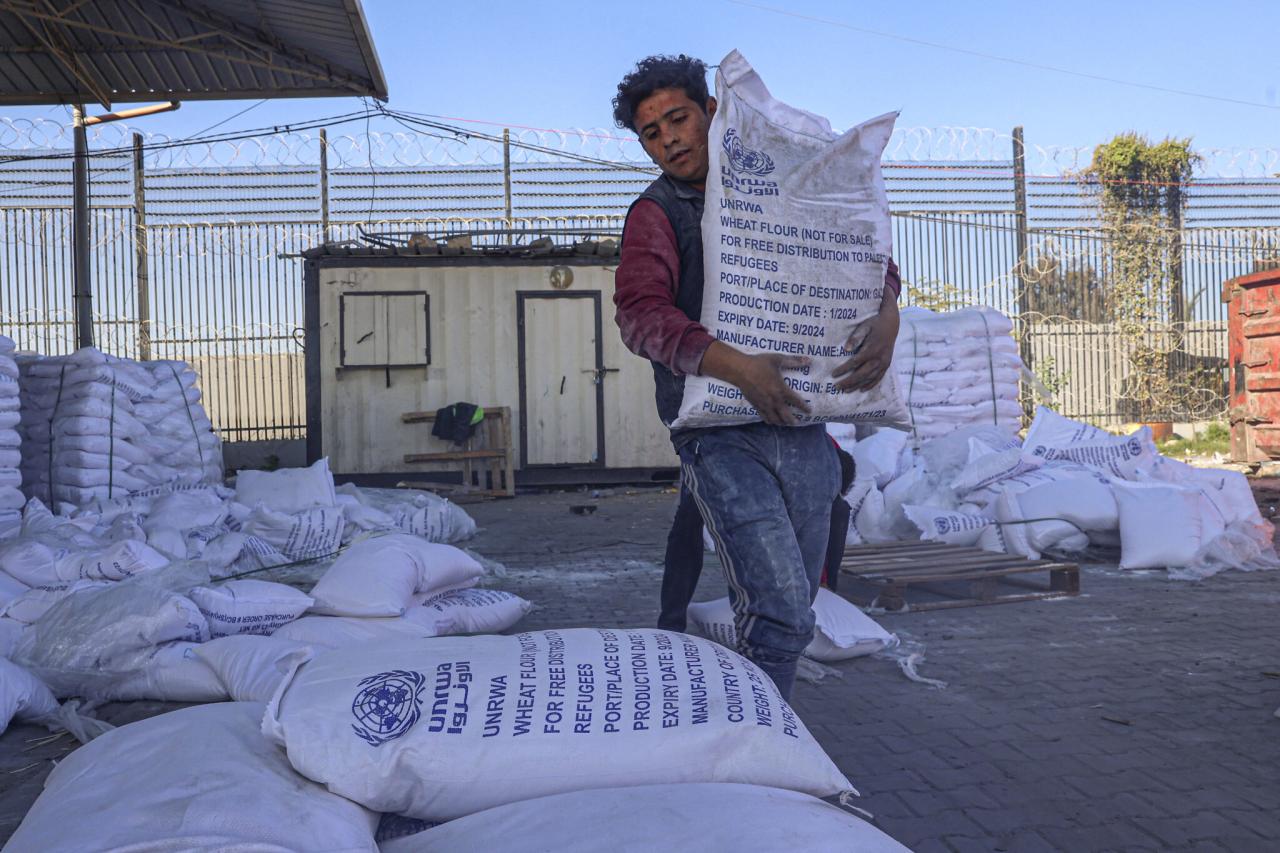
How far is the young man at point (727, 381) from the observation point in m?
2.09

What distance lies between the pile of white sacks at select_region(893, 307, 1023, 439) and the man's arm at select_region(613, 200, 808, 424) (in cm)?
621

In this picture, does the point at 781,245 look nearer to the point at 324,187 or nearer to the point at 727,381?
the point at 727,381

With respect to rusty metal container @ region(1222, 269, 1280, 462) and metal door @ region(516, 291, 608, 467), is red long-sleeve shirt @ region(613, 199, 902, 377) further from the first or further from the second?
metal door @ region(516, 291, 608, 467)

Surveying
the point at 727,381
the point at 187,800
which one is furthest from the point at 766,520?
the point at 187,800

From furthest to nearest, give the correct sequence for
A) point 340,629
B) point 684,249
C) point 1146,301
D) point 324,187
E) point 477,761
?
point 1146,301 → point 324,187 → point 340,629 → point 684,249 → point 477,761

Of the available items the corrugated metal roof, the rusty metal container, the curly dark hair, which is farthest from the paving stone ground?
the corrugated metal roof

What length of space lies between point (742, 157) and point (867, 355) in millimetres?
479

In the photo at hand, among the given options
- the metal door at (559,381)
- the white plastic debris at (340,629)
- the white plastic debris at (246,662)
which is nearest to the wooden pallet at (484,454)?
the metal door at (559,381)

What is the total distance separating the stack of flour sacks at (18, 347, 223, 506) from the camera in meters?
6.84

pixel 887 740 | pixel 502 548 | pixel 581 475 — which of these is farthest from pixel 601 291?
pixel 887 740

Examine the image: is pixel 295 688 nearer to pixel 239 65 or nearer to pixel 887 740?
pixel 887 740

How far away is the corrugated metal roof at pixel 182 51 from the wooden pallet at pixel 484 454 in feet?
11.6

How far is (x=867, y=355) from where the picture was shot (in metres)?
2.16

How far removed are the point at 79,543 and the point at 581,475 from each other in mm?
7220
